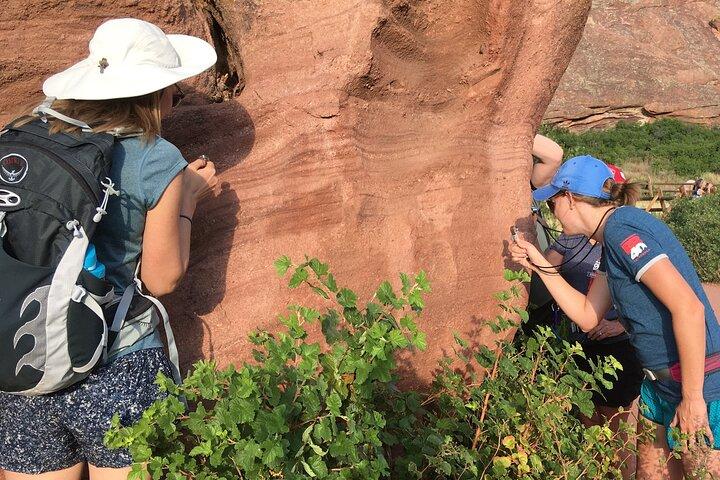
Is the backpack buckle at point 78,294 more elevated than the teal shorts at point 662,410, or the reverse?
the backpack buckle at point 78,294

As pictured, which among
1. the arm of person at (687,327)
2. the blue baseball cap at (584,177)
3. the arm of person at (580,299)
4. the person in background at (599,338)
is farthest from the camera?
the person in background at (599,338)

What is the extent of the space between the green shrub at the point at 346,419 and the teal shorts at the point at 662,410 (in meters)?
0.19

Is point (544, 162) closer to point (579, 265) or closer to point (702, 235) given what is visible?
point (579, 265)

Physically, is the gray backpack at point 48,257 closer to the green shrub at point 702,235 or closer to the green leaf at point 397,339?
the green leaf at point 397,339

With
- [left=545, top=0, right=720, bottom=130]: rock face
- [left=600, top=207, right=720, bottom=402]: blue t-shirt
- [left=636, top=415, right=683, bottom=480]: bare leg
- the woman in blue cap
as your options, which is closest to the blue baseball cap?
the woman in blue cap

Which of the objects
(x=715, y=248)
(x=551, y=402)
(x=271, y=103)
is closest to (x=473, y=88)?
(x=271, y=103)

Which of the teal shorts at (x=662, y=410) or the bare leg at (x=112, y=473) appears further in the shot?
the teal shorts at (x=662, y=410)

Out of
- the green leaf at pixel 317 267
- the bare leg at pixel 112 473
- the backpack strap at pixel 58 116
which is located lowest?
the bare leg at pixel 112 473

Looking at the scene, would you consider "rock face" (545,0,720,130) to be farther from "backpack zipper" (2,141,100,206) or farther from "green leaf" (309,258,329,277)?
"backpack zipper" (2,141,100,206)

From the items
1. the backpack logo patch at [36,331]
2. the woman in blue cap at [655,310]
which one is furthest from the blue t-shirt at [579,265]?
the backpack logo patch at [36,331]

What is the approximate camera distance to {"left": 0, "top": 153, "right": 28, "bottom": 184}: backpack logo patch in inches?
62.9

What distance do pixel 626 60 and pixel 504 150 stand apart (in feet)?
94.3

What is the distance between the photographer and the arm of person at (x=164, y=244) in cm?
180

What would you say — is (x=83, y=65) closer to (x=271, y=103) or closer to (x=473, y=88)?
(x=271, y=103)
